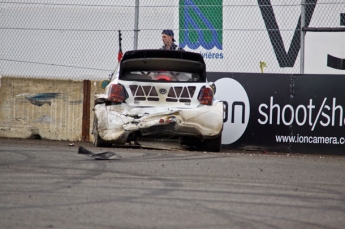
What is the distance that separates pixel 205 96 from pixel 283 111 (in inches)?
98.9

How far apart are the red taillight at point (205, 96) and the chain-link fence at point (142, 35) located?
13.1 ft

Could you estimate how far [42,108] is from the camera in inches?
564

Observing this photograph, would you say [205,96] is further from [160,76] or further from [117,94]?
[117,94]

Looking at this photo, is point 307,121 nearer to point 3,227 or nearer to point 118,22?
point 118,22

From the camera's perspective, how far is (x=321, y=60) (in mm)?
17453

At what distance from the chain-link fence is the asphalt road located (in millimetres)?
5910

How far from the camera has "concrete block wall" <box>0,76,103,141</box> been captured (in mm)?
14195

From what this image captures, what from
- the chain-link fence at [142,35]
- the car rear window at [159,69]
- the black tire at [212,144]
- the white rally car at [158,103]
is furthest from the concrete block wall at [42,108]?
the black tire at [212,144]

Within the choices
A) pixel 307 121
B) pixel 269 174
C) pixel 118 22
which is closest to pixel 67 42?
pixel 118 22

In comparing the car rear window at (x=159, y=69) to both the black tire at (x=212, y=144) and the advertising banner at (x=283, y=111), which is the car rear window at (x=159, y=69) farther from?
the advertising banner at (x=283, y=111)

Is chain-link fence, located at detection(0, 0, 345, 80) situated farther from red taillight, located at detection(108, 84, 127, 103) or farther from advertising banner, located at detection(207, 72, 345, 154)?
red taillight, located at detection(108, 84, 127, 103)

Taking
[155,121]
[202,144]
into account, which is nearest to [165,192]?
[155,121]

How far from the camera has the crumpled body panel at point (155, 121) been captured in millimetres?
10703

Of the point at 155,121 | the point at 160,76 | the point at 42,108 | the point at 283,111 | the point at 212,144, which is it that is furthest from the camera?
the point at 42,108
